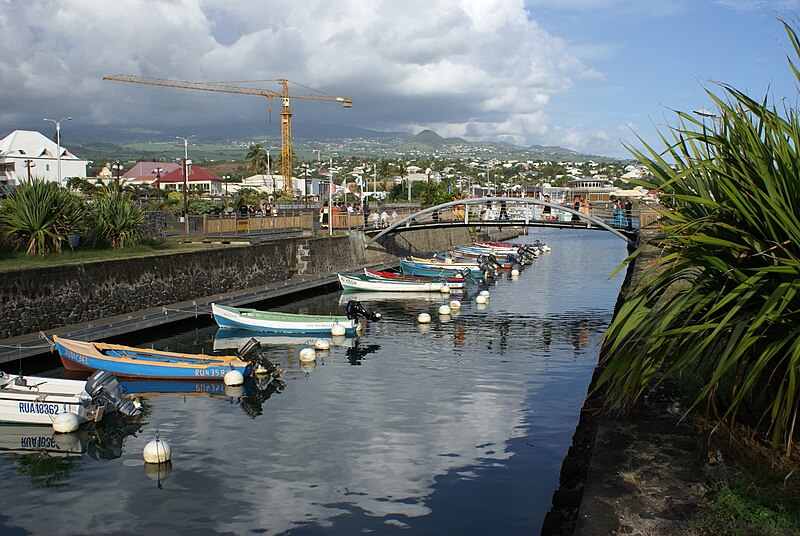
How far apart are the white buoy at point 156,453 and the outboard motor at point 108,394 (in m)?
3.71

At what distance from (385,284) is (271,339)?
593 inches

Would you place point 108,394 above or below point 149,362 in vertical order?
below

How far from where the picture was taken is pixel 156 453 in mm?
15977

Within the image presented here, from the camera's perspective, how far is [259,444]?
1756 centimetres

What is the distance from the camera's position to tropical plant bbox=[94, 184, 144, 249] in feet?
115

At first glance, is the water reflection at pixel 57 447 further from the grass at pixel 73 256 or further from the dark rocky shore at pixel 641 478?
the dark rocky shore at pixel 641 478

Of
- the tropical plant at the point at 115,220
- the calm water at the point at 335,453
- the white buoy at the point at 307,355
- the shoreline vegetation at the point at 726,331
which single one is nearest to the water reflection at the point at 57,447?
the calm water at the point at 335,453

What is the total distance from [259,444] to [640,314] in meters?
10.6

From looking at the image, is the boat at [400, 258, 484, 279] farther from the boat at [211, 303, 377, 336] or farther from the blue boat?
the boat at [211, 303, 377, 336]

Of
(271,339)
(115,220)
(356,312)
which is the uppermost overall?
(115,220)

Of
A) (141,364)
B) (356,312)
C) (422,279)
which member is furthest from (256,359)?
(422,279)

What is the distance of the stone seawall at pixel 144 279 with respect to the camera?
2583cm

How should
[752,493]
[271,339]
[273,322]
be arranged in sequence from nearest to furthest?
[752,493] < [271,339] < [273,322]

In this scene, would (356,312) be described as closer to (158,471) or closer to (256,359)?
(256,359)
